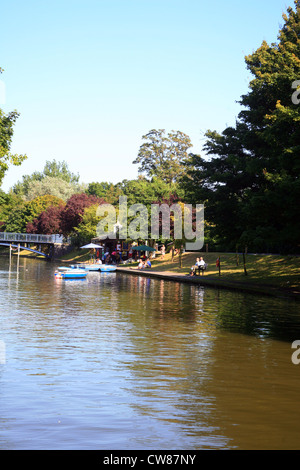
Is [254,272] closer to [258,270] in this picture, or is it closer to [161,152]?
[258,270]

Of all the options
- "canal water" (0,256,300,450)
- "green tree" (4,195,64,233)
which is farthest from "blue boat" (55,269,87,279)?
"green tree" (4,195,64,233)

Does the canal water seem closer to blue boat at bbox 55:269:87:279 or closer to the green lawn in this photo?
the green lawn

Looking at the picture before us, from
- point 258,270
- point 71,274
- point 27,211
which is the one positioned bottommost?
point 71,274

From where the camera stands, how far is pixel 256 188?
44.2 meters

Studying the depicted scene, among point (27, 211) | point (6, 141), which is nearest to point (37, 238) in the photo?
point (27, 211)

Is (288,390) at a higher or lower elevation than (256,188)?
lower

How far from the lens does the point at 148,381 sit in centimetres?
1153

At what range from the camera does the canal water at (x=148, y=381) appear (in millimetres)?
8266

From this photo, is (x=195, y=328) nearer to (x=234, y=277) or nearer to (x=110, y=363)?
(x=110, y=363)

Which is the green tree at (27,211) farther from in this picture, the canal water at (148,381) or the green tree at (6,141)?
the canal water at (148,381)

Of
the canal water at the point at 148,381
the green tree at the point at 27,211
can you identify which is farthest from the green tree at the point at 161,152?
the canal water at the point at 148,381

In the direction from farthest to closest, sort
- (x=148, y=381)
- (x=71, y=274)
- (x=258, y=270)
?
1. (x=71, y=274)
2. (x=258, y=270)
3. (x=148, y=381)
